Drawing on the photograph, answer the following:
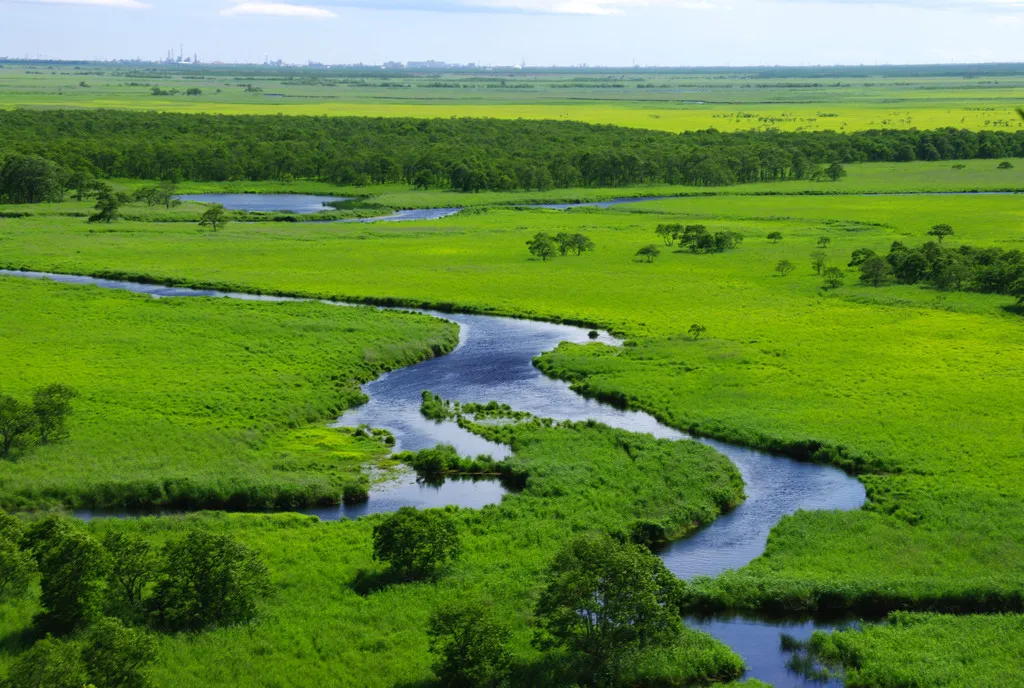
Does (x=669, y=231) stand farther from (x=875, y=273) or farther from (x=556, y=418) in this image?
(x=556, y=418)

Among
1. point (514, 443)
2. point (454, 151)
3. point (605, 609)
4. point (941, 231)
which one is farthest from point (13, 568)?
point (454, 151)

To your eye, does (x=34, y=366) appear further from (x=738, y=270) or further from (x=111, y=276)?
(x=738, y=270)

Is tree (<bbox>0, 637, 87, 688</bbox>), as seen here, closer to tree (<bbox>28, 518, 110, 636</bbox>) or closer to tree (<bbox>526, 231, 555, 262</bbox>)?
tree (<bbox>28, 518, 110, 636</bbox>)

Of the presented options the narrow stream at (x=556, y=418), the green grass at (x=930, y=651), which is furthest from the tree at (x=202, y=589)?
the green grass at (x=930, y=651)

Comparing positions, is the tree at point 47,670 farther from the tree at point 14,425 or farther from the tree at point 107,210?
the tree at point 107,210

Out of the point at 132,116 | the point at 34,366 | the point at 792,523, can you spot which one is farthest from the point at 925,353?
the point at 132,116

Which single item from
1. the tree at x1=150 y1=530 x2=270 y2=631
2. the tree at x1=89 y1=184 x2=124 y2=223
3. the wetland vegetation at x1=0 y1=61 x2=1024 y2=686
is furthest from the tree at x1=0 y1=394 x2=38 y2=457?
the tree at x1=89 y1=184 x2=124 y2=223
